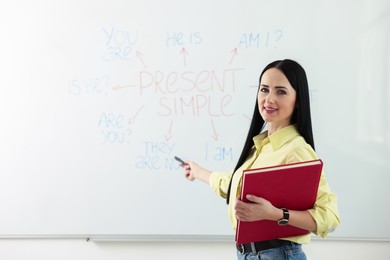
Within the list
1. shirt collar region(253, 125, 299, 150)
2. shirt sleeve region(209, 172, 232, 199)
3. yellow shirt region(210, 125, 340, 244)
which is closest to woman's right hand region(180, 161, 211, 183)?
shirt sleeve region(209, 172, 232, 199)

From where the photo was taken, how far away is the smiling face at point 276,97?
1103 millimetres

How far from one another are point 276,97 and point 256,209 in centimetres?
33

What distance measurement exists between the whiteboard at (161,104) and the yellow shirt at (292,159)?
0.81m

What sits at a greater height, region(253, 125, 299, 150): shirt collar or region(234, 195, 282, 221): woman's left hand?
region(253, 125, 299, 150): shirt collar

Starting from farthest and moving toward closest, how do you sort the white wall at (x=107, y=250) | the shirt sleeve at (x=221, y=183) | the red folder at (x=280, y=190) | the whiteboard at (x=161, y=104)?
the white wall at (x=107, y=250) → the whiteboard at (x=161, y=104) → the shirt sleeve at (x=221, y=183) → the red folder at (x=280, y=190)

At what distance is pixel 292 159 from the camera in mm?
1056

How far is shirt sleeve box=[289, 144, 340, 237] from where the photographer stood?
1.00m

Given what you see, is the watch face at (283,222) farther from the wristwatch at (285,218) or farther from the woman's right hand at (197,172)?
the woman's right hand at (197,172)

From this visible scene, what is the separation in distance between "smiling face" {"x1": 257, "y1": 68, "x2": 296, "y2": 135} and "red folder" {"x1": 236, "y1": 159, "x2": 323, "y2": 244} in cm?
21

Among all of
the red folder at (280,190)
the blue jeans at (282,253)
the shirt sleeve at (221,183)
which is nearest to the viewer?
the red folder at (280,190)

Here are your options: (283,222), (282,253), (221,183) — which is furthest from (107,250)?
(283,222)

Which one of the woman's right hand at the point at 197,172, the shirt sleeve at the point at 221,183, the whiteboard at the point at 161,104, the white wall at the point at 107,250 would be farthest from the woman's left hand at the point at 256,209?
the white wall at the point at 107,250

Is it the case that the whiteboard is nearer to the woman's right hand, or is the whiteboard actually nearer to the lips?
the woman's right hand

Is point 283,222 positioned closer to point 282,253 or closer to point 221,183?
point 282,253
